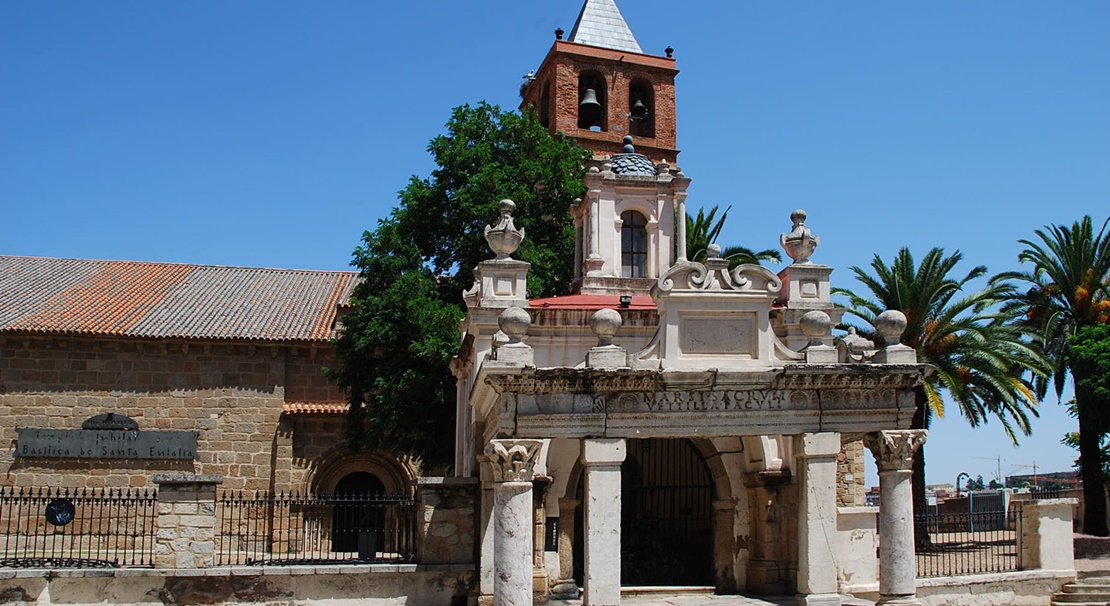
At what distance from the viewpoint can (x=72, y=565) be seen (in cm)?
1484

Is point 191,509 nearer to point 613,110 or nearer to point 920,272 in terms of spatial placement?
point 920,272

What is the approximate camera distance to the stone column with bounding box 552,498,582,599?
1456cm

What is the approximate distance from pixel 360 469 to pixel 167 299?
7.64 metres

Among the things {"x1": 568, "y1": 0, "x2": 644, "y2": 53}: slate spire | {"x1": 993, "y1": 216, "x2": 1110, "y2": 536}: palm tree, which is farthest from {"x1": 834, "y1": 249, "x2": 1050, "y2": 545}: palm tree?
{"x1": 568, "y1": 0, "x2": 644, "y2": 53}: slate spire

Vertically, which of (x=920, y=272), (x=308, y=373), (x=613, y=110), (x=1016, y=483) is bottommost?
(x=1016, y=483)

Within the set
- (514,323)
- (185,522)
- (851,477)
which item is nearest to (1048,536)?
(851,477)

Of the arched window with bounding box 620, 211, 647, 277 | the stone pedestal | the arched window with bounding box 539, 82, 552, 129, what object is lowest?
the stone pedestal

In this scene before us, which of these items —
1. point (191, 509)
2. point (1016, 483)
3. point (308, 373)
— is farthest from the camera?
point (1016, 483)

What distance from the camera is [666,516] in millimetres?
15797

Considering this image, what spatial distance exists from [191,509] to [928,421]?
15.8 meters

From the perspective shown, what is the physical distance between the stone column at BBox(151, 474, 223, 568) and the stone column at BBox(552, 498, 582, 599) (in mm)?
4778

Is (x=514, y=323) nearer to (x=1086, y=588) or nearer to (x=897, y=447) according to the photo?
(x=897, y=447)

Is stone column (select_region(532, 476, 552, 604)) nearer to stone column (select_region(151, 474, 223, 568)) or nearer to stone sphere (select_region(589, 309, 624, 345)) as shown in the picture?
stone sphere (select_region(589, 309, 624, 345))

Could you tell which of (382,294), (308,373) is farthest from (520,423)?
(308,373)
